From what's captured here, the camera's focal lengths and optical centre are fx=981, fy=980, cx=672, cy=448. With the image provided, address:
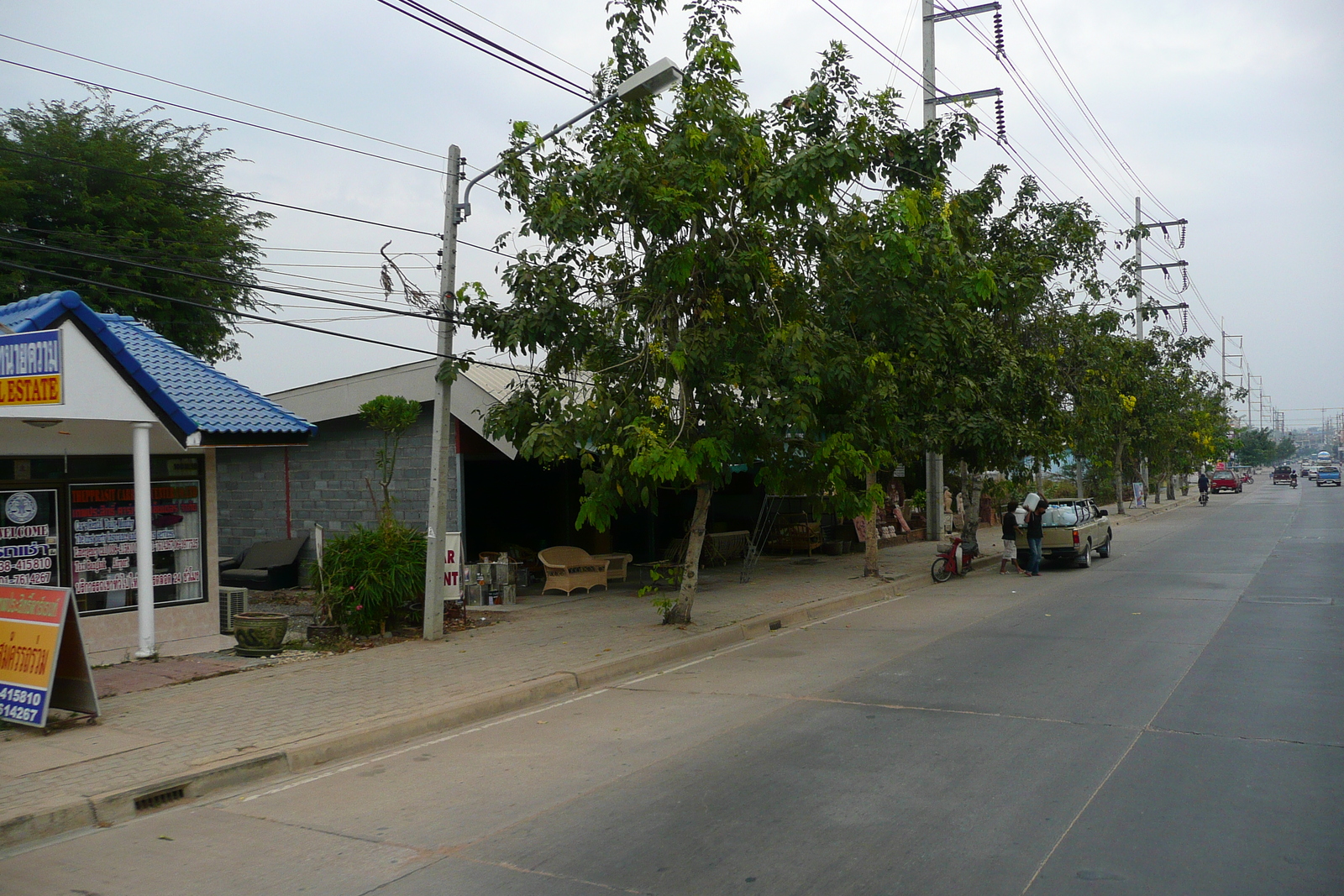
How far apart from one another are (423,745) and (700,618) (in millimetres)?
6774

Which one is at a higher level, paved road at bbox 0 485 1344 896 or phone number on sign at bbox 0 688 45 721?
phone number on sign at bbox 0 688 45 721

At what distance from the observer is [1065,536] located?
70.2 feet

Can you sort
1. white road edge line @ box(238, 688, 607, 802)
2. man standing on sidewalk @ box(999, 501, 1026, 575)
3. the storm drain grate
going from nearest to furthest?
1. the storm drain grate
2. white road edge line @ box(238, 688, 607, 802)
3. man standing on sidewalk @ box(999, 501, 1026, 575)

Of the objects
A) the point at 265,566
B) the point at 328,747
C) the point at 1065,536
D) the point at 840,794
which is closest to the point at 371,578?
the point at 328,747

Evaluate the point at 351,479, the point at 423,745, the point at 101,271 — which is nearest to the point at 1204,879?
the point at 423,745

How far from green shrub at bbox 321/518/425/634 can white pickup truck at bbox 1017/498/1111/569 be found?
13.3m

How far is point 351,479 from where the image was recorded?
1878 cm

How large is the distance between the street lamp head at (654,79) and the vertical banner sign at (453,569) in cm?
654

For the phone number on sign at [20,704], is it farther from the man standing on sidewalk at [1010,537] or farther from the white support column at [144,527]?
the man standing on sidewalk at [1010,537]

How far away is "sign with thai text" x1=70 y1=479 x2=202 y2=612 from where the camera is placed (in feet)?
39.2

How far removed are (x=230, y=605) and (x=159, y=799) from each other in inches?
286

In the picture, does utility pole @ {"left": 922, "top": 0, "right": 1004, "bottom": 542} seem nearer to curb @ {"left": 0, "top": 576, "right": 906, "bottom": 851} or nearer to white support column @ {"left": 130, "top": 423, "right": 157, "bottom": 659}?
curb @ {"left": 0, "top": 576, "right": 906, "bottom": 851}

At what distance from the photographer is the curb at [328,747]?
658 centimetres

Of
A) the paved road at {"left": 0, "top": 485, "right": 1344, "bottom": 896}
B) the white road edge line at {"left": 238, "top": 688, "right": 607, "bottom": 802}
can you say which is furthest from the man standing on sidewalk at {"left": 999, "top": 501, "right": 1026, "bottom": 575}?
the white road edge line at {"left": 238, "top": 688, "right": 607, "bottom": 802}
